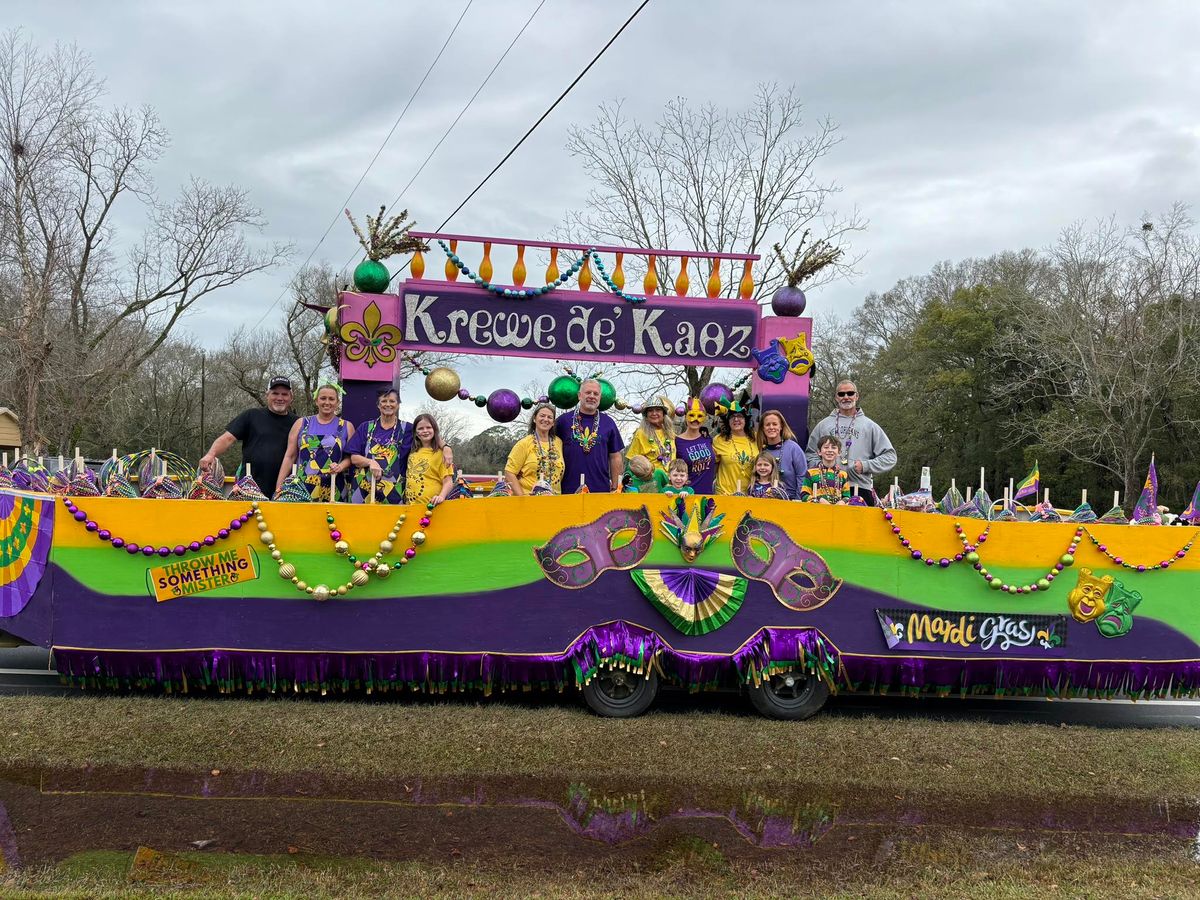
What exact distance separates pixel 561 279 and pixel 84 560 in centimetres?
367

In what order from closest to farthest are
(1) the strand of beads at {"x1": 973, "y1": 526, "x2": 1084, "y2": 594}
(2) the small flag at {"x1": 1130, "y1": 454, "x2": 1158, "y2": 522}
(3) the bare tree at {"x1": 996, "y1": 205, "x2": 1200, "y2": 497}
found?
(1) the strand of beads at {"x1": 973, "y1": 526, "x2": 1084, "y2": 594}, (2) the small flag at {"x1": 1130, "y1": 454, "x2": 1158, "y2": 522}, (3) the bare tree at {"x1": 996, "y1": 205, "x2": 1200, "y2": 497}

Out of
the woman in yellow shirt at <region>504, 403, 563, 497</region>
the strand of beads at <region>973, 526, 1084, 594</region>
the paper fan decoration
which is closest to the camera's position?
the paper fan decoration

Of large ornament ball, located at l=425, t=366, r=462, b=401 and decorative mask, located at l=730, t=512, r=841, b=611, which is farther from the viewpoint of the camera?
large ornament ball, located at l=425, t=366, r=462, b=401

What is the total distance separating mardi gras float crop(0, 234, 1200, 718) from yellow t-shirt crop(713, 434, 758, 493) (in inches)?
37.8

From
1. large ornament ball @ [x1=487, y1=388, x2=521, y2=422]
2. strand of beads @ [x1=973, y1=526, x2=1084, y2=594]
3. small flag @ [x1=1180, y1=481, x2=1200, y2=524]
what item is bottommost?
strand of beads @ [x1=973, y1=526, x2=1084, y2=594]

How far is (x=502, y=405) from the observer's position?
676 cm

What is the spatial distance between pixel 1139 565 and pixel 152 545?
604cm

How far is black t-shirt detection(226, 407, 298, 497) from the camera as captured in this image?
6.02 meters

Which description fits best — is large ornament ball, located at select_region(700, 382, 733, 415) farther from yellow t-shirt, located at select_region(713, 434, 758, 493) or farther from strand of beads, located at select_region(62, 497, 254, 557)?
strand of beads, located at select_region(62, 497, 254, 557)

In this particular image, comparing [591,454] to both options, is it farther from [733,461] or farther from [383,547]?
[383,547]

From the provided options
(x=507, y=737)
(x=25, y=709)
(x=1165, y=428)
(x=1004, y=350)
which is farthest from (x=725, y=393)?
(x=1004, y=350)

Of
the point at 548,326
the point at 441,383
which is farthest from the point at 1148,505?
the point at 441,383

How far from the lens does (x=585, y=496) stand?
16.3 feet

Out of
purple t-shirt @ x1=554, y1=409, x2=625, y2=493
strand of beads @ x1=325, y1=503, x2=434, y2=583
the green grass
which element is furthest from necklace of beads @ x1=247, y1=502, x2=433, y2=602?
purple t-shirt @ x1=554, y1=409, x2=625, y2=493
